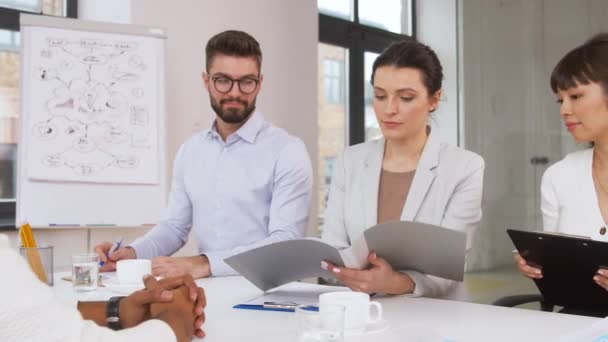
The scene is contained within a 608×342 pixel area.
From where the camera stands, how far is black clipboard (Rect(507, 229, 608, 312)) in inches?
67.0

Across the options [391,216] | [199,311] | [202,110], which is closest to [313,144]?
[202,110]

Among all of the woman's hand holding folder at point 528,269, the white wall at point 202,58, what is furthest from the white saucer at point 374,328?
the white wall at point 202,58

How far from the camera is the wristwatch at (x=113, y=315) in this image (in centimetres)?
137

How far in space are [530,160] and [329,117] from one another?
5.28 feet

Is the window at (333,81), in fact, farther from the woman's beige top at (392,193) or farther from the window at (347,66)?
the woman's beige top at (392,193)

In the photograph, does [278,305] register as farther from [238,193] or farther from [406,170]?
[238,193]

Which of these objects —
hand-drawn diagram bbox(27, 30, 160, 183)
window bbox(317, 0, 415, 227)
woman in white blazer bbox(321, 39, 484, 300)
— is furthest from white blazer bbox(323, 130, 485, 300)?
window bbox(317, 0, 415, 227)

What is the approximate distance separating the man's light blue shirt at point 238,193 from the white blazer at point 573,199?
0.86m

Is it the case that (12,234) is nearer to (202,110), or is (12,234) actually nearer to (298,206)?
(202,110)

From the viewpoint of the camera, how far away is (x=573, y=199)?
224 centimetres

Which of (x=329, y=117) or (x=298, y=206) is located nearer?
(x=298, y=206)

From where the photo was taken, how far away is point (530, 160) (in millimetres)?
3627

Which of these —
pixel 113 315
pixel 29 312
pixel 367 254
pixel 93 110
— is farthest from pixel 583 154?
pixel 93 110

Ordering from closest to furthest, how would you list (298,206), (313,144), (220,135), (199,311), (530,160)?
1. (199,311)
2. (298,206)
3. (220,135)
4. (530,160)
5. (313,144)
